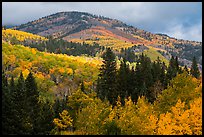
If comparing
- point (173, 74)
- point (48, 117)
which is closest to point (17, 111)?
point (48, 117)

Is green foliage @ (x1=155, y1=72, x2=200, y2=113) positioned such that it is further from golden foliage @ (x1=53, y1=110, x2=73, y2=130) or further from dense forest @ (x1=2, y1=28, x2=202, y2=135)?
golden foliage @ (x1=53, y1=110, x2=73, y2=130)

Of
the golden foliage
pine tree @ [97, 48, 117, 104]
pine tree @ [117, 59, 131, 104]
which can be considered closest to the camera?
the golden foliage

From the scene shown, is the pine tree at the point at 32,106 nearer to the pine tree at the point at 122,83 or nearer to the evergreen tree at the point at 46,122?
the evergreen tree at the point at 46,122

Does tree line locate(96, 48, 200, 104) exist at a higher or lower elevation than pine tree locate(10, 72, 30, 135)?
higher

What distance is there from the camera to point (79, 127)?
57719 mm

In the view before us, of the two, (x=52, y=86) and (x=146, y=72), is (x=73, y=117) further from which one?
(x=52, y=86)

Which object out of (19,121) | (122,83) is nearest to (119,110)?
(19,121)

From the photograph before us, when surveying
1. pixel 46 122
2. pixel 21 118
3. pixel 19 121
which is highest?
pixel 21 118

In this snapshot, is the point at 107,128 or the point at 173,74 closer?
the point at 107,128

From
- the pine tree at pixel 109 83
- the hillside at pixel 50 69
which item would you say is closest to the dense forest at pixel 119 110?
the pine tree at pixel 109 83

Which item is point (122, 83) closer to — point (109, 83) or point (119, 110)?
point (109, 83)

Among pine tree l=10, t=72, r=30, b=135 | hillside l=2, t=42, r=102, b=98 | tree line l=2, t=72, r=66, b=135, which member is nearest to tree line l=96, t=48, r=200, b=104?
tree line l=2, t=72, r=66, b=135

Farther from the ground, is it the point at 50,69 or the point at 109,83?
the point at 109,83

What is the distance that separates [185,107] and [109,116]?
11930mm
